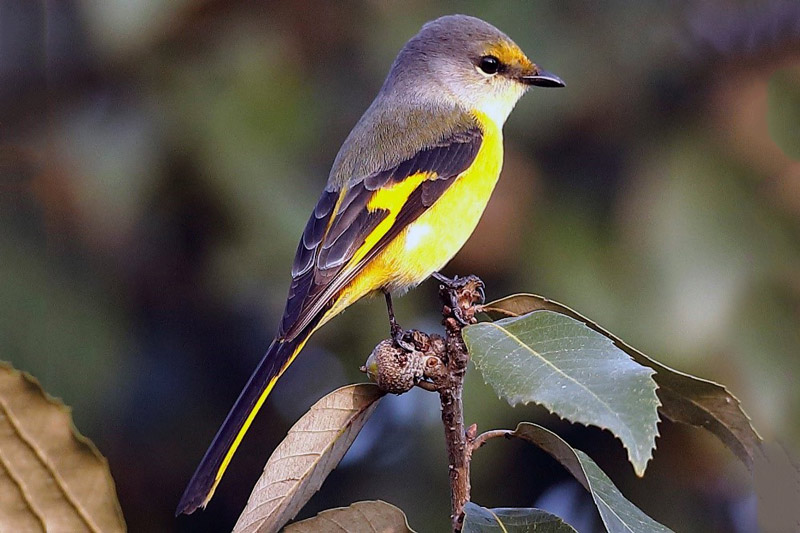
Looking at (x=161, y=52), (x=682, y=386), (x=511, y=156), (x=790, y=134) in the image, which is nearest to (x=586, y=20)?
(x=511, y=156)

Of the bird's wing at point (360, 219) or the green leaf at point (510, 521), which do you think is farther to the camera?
the bird's wing at point (360, 219)

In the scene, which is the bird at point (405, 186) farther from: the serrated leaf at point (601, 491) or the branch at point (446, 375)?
the serrated leaf at point (601, 491)

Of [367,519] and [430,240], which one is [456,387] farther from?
[430,240]

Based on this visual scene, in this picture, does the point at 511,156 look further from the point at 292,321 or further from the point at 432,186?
the point at 292,321

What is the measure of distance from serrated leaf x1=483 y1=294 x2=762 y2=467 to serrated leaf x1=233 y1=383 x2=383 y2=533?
375 millimetres

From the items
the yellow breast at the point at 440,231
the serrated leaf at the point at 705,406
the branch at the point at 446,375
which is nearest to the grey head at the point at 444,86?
the yellow breast at the point at 440,231

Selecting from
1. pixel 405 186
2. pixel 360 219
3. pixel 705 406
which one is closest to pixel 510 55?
pixel 405 186

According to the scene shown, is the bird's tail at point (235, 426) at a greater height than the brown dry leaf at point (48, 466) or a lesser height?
lesser

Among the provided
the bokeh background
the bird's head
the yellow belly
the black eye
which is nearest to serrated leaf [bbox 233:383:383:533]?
the yellow belly

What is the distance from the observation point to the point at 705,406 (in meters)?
1.48

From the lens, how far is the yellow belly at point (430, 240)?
7.61 feet

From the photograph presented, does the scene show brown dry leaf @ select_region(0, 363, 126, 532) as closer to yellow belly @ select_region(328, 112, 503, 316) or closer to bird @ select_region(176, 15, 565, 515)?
bird @ select_region(176, 15, 565, 515)

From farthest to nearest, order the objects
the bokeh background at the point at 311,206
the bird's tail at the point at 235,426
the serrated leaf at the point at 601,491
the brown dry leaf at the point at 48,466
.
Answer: the bokeh background at the point at 311,206, the bird's tail at the point at 235,426, the serrated leaf at the point at 601,491, the brown dry leaf at the point at 48,466

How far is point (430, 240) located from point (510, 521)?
1.09 m
